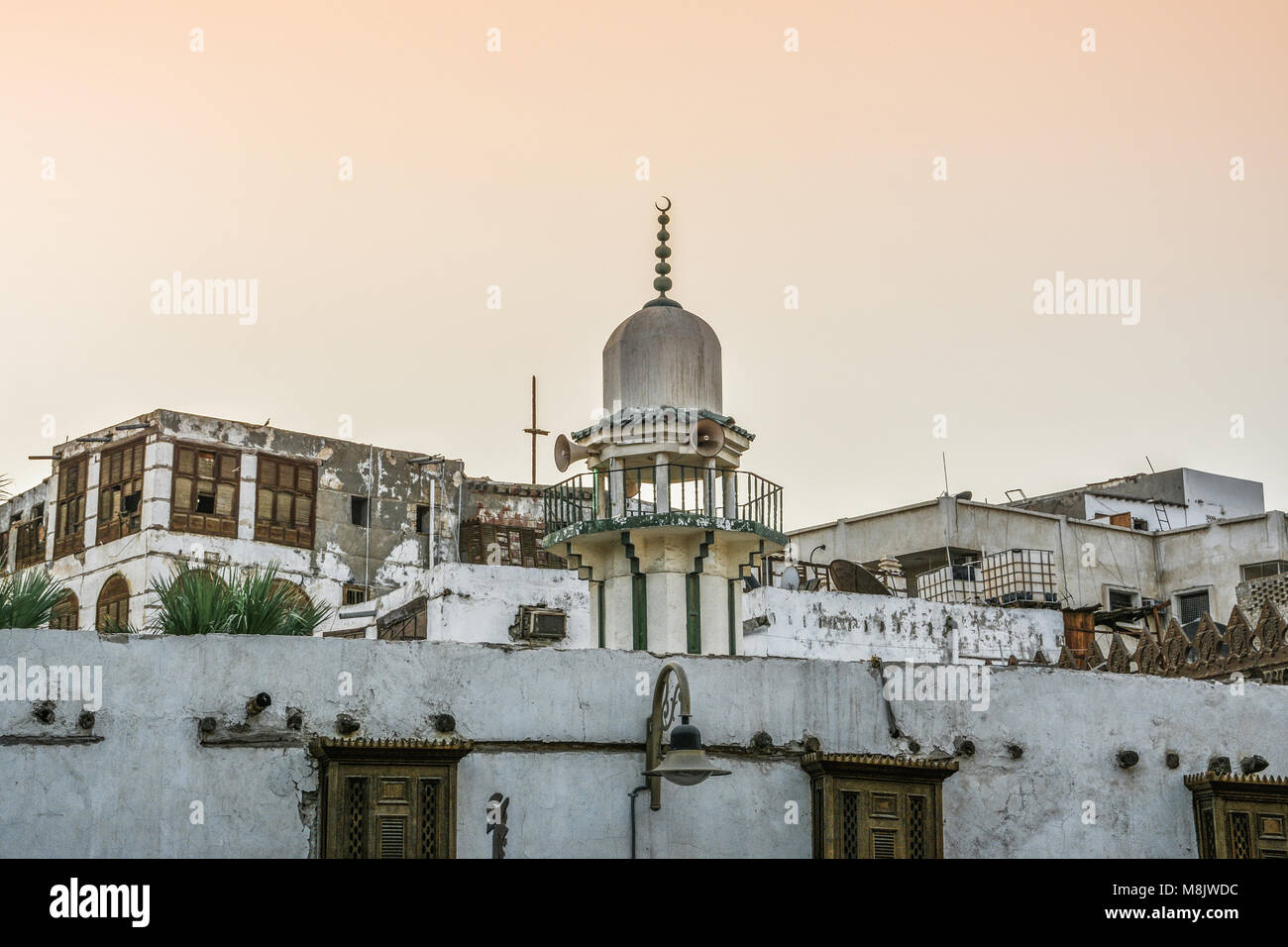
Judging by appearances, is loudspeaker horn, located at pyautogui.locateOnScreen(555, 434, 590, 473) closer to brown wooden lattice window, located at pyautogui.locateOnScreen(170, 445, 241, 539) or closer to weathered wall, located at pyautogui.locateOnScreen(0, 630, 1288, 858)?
weathered wall, located at pyautogui.locateOnScreen(0, 630, 1288, 858)

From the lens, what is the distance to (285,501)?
32.3 m

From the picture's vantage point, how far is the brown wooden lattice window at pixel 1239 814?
58.4 ft

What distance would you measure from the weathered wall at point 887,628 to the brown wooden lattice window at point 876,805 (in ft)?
41.0

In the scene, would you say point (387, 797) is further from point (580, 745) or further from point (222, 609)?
point (222, 609)

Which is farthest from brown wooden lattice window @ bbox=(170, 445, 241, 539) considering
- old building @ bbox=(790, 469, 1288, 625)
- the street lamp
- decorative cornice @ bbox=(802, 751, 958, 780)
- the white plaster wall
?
decorative cornice @ bbox=(802, 751, 958, 780)

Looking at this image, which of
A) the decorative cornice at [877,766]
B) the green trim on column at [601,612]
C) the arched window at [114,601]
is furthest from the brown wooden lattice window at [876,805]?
the arched window at [114,601]

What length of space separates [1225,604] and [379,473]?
17.2 metres

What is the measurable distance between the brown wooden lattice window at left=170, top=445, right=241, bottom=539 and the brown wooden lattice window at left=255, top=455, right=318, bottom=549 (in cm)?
44

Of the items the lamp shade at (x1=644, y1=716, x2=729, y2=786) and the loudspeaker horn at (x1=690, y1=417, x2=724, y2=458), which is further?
the loudspeaker horn at (x1=690, y1=417, x2=724, y2=458)

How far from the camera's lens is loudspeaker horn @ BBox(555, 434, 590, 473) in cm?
2211

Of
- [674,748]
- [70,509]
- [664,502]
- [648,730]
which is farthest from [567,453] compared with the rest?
[70,509]

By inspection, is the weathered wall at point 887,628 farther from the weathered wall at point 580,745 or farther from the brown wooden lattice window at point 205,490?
the weathered wall at point 580,745
